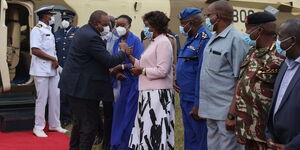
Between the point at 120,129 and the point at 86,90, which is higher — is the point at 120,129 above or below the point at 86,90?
below

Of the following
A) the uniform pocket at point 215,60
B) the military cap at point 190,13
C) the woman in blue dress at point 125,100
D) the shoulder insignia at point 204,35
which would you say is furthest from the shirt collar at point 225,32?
the woman in blue dress at point 125,100

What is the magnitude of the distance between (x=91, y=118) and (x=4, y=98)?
309 centimetres

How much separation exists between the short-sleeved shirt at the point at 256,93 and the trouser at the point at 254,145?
0.17 ft

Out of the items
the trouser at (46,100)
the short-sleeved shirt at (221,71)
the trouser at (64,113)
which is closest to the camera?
the short-sleeved shirt at (221,71)

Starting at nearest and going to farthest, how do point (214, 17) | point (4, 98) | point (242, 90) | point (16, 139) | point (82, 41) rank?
point (242, 90) < point (214, 17) < point (82, 41) < point (16, 139) < point (4, 98)

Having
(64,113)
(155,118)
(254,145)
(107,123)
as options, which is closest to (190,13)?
(155,118)

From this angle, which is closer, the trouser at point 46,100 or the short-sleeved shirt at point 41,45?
the short-sleeved shirt at point 41,45

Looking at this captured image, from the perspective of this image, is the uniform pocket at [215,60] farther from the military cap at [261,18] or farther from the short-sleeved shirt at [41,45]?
the short-sleeved shirt at [41,45]

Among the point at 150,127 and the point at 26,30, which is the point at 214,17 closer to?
the point at 150,127

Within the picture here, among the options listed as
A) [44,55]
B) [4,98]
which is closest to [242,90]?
[44,55]

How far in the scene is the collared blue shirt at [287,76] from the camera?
287cm

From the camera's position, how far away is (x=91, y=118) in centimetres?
497

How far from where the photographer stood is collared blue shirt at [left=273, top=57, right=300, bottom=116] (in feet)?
9.41

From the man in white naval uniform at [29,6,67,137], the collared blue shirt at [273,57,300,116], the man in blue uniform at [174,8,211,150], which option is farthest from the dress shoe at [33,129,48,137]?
the collared blue shirt at [273,57,300,116]
